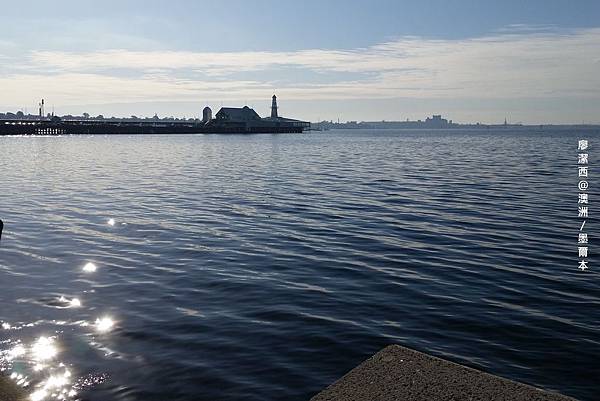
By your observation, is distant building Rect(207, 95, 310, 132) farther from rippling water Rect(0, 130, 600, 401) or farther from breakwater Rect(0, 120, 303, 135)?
rippling water Rect(0, 130, 600, 401)

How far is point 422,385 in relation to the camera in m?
5.63

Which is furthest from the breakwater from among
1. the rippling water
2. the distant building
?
the rippling water

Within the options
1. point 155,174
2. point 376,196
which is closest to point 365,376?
point 376,196

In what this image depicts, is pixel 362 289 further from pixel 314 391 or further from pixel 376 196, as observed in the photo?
pixel 376 196

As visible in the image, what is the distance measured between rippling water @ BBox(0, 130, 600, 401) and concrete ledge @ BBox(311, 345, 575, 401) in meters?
1.85

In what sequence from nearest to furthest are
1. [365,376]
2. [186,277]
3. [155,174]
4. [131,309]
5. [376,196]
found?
[365,376] < [131,309] < [186,277] < [376,196] < [155,174]

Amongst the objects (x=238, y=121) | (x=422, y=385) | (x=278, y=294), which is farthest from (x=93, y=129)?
(x=422, y=385)

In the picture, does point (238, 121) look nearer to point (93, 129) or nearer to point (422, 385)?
point (93, 129)

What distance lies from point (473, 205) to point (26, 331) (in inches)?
811

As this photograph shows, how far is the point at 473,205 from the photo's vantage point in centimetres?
2536

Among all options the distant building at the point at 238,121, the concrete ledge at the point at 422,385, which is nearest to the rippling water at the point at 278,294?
the concrete ledge at the point at 422,385

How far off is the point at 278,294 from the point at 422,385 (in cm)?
673

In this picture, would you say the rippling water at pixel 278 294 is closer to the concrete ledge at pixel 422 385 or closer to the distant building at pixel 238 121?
the concrete ledge at pixel 422 385

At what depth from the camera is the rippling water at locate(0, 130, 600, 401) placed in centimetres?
824
